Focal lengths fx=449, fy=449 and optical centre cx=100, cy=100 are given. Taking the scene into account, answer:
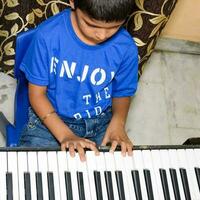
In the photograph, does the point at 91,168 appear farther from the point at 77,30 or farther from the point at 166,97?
the point at 166,97

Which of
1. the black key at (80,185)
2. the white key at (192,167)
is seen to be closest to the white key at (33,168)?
the black key at (80,185)

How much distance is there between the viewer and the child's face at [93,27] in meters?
1.12

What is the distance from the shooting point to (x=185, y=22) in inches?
84.0

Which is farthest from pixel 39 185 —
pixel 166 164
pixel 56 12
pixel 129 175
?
pixel 56 12

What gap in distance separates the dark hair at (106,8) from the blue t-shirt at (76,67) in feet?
0.58

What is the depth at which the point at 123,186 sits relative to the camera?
45.8 inches

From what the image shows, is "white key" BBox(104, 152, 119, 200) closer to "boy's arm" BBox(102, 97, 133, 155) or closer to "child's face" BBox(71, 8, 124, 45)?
"boy's arm" BBox(102, 97, 133, 155)

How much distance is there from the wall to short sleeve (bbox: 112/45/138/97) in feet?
2.39

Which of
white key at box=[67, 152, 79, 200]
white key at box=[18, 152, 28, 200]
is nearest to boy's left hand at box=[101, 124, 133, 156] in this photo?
white key at box=[67, 152, 79, 200]

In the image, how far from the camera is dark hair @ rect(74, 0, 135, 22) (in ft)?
3.53

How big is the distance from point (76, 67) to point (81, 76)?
0.12 ft

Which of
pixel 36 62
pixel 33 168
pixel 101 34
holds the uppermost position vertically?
pixel 101 34

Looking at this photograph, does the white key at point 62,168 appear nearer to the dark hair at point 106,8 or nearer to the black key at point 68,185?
the black key at point 68,185

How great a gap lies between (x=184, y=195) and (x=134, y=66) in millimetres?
428
